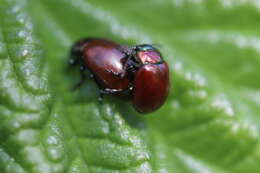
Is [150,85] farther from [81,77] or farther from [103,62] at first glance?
[81,77]

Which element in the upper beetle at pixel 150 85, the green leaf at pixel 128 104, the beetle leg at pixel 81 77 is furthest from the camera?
the beetle leg at pixel 81 77

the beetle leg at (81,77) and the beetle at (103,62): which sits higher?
the beetle at (103,62)

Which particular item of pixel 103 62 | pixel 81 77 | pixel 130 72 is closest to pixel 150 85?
pixel 130 72

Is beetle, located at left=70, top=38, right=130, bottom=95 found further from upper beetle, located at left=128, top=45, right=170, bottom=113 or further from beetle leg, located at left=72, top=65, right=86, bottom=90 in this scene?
upper beetle, located at left=128, top=45, right=170, bottom=113

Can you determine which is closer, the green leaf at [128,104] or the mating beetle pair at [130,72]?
the green leaf at [128,104]

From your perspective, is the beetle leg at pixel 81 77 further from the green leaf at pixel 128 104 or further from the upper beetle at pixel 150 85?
the upper beetle at pixel 150 85

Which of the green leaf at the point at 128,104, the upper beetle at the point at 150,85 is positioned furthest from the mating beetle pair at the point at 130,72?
the green leaf at the point at 128,104
